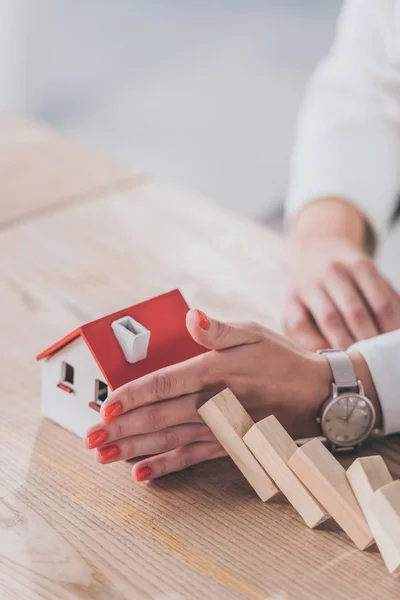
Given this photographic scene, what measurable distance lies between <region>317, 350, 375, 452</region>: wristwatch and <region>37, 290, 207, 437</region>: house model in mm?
139

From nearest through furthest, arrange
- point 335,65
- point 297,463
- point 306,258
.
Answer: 1. point 297,463
2. point 306,258
3. point 335,65

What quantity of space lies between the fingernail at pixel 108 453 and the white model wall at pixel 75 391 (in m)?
0.06

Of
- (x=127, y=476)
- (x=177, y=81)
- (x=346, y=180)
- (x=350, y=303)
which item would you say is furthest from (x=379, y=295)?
(x=177, y=81)

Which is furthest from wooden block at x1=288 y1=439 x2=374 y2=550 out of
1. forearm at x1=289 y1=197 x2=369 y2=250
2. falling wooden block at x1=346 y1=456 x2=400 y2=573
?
forearm at x1=289 y1=197 x2=369 y2=250

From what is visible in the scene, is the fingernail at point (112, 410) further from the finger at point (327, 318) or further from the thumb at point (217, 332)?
the finger at point (327, 318)

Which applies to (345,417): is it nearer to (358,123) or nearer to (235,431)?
(235,431)

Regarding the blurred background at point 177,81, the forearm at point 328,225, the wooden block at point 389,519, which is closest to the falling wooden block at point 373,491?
the wooden block at point 389,519

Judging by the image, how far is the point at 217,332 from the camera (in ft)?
2.49

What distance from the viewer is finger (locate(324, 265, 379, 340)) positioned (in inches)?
38.6

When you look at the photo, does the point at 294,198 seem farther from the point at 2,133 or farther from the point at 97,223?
the point at 2,133

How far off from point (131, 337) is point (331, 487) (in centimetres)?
21

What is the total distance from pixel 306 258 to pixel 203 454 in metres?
0.40

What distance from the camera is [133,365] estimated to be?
759 mm

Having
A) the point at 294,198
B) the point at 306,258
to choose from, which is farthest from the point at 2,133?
the point at 306,258
